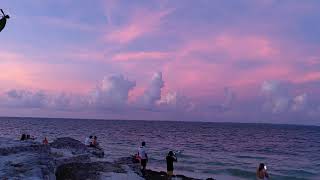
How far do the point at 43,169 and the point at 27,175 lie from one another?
2.26 meters

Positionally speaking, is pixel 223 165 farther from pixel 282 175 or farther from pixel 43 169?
pixel 43 169

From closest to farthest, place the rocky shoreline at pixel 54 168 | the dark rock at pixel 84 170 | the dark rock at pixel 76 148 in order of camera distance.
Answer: the rocky shoreline at pixel 54 168, the dark rock at pixel 84 170, the dark rock at pixel 76 148

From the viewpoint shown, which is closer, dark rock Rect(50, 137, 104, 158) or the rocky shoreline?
the rocky shoreline

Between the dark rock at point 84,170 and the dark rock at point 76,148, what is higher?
the dark rock at point 76,148

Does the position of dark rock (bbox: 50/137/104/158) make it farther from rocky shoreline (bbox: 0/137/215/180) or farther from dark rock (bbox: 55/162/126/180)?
dark rock (bbox: 55/162/126/180)

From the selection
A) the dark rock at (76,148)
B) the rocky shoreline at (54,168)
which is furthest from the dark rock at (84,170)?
the dark rock at (76,148)

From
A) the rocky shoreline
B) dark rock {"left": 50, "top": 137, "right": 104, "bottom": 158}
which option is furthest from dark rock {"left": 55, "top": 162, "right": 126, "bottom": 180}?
dark rock {"left": 50, "top": 137, "right": 104, "bottom": 158}

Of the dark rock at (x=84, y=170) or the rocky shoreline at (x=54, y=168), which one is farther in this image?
the dark rock at (x=84, y=170)

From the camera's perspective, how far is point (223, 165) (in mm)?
48594

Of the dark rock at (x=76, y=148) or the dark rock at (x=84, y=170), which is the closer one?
the dark rock at (x=84, y=170)

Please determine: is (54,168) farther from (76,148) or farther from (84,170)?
(76,148)

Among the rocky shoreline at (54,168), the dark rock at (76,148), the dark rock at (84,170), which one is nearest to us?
the rocky shoreline at (54,168)

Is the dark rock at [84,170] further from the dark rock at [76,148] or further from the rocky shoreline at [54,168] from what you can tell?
the dark rock at [76,148]

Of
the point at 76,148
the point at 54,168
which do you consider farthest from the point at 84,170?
the point at 76,148
